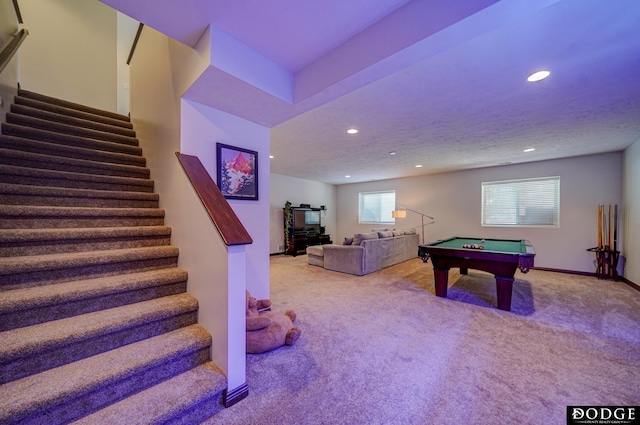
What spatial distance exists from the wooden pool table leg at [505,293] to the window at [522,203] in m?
3.46

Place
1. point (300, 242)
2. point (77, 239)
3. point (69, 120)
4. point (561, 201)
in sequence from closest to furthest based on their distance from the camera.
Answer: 1. point (77, 239)
2. point (69, 120)
3. point (561, 201)
4. point (300, 242)

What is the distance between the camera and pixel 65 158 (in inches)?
89.1

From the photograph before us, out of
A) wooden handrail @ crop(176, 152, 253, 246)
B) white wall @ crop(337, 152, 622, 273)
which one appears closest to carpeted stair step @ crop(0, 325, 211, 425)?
wooden handrail @ crop(176, 152, 253, 246)

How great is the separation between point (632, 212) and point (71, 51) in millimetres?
10055

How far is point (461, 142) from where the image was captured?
398 centimetres

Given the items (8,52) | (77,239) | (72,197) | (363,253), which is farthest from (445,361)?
(8,52)

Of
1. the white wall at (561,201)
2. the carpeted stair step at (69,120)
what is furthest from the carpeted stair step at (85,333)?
the white wall at (561,201)

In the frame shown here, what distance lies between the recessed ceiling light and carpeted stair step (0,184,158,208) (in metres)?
3.80

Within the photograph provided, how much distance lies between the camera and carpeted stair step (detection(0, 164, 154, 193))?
196 cm

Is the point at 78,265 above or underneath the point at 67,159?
underneath

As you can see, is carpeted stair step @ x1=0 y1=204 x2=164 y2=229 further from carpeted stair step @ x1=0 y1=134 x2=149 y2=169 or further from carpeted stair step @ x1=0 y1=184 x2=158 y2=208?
carpeted stair step @ x1=0 y1=134 x2=149 y2=169

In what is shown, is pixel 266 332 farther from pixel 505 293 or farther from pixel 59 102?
pixel 59 102

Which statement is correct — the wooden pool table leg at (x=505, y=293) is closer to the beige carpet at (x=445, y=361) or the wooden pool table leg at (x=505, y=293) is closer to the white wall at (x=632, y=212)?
the beige carpet at (x=445, y=361)

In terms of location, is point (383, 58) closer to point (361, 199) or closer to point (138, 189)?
point (138, 189)
